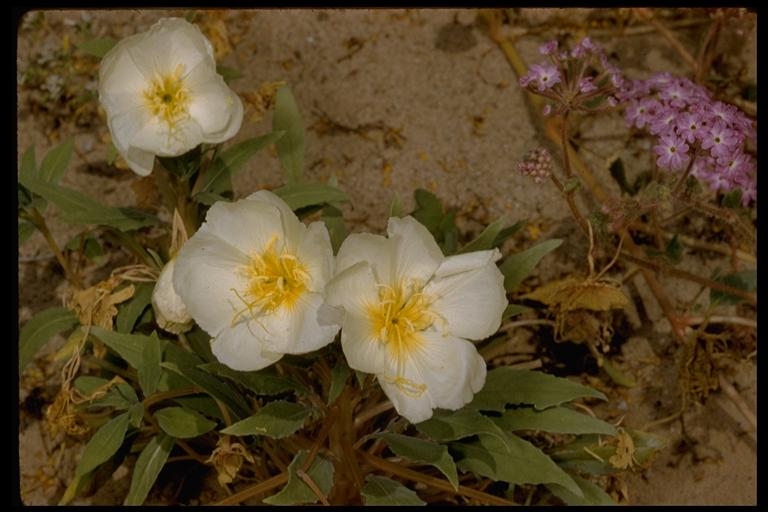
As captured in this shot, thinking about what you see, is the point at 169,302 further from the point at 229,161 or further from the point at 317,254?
the point at 229,161

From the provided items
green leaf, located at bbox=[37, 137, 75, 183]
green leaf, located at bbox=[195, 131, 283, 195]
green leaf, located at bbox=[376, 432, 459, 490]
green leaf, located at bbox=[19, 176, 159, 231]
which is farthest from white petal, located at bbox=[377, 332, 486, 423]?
green leaf, located at bbox=[37, 137, 75, 183]

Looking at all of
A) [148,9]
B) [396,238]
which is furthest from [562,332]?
[148,9]

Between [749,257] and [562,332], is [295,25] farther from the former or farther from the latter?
[749,257]

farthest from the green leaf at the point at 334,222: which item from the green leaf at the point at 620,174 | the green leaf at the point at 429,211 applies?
the green leaf at the point at 620,174

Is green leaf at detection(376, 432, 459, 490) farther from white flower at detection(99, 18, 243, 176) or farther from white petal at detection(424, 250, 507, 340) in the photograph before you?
white flower at detection(99, 18, 243, 176)

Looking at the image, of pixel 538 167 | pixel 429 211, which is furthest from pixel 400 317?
pixel 429 211

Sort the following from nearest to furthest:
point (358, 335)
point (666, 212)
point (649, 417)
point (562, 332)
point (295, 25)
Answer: point (358, 335), point (562, 332), point (649, 417), point (666, 212), point (295, 25)
